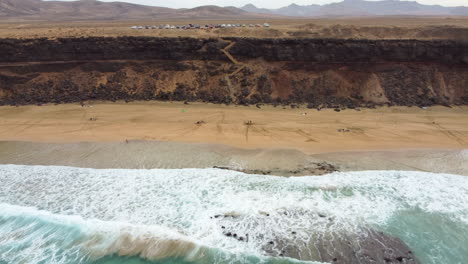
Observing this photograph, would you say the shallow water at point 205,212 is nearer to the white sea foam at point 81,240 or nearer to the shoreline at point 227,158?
the white sea foam at point 81,240

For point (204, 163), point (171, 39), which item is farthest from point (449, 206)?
point (171, 39)

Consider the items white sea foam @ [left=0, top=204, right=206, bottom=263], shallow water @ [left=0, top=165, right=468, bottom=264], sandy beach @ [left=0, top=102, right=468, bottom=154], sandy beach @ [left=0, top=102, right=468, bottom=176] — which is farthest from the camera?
sandy beach @ [left=0, top=102, right=468, bottom=154]

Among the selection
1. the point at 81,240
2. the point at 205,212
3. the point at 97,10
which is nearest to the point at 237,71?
the point at 205,212

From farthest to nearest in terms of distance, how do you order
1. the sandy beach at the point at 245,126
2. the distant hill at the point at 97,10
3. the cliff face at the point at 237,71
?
the distant hill at the point at 97,10 < the cliff face at the point at 237,71 < the sandy beach at the point at 245,126

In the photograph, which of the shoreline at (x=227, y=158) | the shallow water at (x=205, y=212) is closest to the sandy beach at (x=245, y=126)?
the shoreline at (x=227, y=158)

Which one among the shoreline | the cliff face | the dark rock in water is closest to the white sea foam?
the dark rock in water

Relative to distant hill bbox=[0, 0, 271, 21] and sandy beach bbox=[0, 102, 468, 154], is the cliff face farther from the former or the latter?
distant hill bbox=[0, 0, 271, 21]
